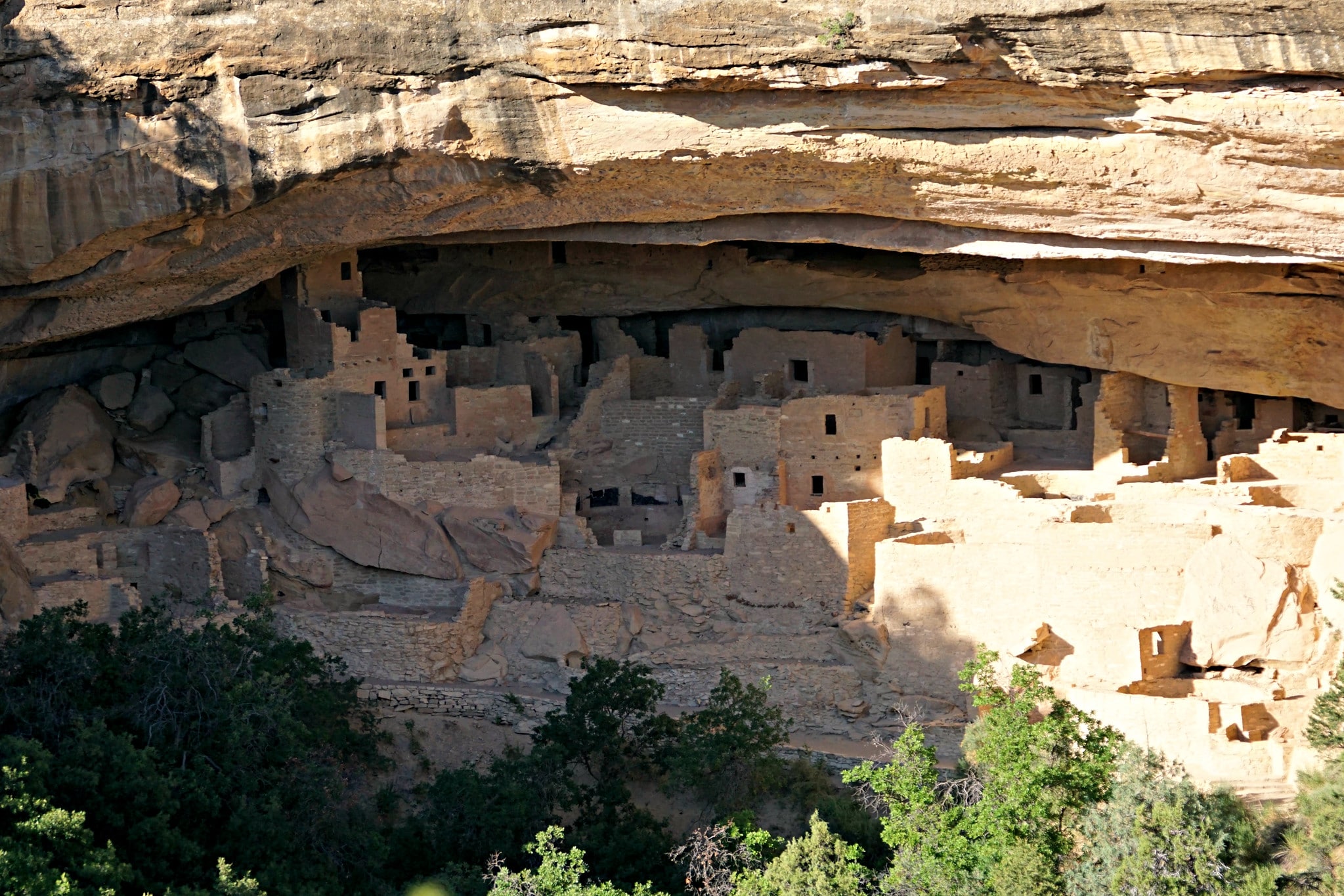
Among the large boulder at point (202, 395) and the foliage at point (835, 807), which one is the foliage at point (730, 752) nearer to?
the foliage at point (835, 807)

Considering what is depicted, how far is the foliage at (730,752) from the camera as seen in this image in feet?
62.3

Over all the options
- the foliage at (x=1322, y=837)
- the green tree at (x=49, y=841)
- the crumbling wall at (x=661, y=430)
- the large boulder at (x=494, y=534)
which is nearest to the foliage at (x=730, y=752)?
the large boulder at (x=494, y=534)

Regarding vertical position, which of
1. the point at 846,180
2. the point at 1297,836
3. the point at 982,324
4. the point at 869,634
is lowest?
the point at 1297,836

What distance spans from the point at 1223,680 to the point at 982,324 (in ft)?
19.8

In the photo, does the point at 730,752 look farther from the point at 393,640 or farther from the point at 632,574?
the point at 393,640

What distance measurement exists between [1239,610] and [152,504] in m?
11.8

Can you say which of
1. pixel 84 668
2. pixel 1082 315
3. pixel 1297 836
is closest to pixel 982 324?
pixel 1082 315

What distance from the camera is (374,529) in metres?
22.0

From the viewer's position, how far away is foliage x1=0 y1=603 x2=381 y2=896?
1633 centimetres

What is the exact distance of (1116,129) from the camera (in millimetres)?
16500

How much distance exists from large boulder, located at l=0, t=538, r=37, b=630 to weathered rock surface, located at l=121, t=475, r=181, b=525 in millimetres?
2213

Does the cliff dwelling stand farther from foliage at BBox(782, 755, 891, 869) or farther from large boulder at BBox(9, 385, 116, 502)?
foliage at BBox(782, 755, 891, 869)

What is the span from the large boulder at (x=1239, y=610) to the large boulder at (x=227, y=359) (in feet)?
38.1

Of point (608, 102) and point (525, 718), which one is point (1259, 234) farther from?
point (525, 718)
